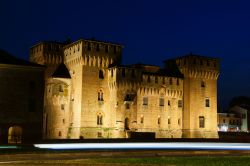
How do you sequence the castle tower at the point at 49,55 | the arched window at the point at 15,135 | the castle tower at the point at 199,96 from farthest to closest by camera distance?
the castle tower at the point at 199,96 → the castle tower at the point at 49,55 → the arched window at the point at 15,135

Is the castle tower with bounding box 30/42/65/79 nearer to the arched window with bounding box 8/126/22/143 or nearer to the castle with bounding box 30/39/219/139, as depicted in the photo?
the castle with bounding box 30/39/219/139

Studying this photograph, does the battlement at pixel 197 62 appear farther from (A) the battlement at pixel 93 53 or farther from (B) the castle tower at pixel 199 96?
(A) the battlement at pixel 93 53

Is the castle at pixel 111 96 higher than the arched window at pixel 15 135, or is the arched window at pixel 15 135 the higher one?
the castle at pixel 111 96

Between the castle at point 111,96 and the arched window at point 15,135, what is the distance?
10.4 metres

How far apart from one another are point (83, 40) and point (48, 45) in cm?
699

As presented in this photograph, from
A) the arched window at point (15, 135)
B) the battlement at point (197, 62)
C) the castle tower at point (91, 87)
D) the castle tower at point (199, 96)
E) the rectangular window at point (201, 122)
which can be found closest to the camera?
the arched window at point (15, 135)

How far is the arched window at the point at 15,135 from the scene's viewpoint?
4409 cm

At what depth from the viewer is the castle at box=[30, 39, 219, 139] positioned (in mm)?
58156

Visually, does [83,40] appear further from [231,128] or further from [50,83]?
[231,128]

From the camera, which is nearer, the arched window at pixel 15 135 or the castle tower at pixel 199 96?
the arched window at pixel 15 135

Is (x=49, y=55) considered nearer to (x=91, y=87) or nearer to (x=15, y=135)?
(x=91, y=87)

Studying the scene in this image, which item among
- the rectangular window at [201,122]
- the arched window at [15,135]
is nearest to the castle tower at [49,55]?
the arched window at [15,135]

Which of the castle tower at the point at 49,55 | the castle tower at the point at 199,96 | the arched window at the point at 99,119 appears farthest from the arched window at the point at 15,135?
the castle tower at the point at 199,96

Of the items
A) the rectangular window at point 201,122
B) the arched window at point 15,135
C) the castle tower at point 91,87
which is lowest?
the arched window at point 15,135
